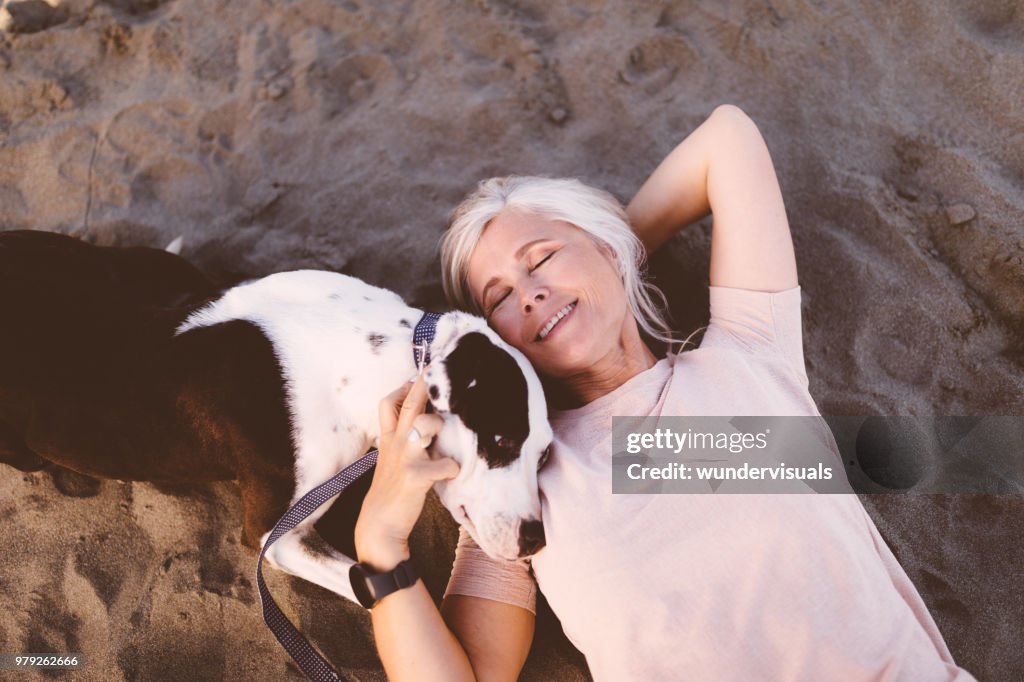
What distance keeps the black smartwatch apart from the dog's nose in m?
0.40

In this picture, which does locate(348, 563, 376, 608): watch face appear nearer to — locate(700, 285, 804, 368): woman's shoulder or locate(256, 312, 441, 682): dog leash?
locate(256, 312, 441, 682): dog leash

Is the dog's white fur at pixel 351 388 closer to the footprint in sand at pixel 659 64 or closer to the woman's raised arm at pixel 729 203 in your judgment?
the woman's raised arm at pixel 729 203

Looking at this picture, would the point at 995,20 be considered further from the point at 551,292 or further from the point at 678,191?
the point at 551,292

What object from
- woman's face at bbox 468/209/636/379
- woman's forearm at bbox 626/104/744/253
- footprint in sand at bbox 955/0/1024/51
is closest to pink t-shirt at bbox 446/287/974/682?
woman's face at bbox 468/209/636/379

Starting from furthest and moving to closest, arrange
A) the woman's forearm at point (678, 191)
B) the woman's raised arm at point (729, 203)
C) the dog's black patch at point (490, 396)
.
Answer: the woman's forearm at point (678, 191)
the woman's raised arm at point (729, 203)
the dog's black patch at point (490, 396)

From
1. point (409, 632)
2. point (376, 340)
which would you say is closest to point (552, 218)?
point (376, 340)

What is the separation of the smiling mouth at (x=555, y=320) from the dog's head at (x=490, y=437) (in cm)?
27

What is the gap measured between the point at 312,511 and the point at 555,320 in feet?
3.46

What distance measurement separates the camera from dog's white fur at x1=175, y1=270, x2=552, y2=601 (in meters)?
2.04

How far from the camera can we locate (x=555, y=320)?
7.73ft

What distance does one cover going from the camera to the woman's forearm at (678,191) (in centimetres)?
276

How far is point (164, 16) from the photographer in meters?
3.76

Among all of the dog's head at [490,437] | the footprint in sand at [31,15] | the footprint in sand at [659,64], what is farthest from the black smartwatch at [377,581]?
the footprint in sand at [31,15]

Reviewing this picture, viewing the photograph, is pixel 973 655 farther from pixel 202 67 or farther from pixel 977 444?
pixel 202 67
